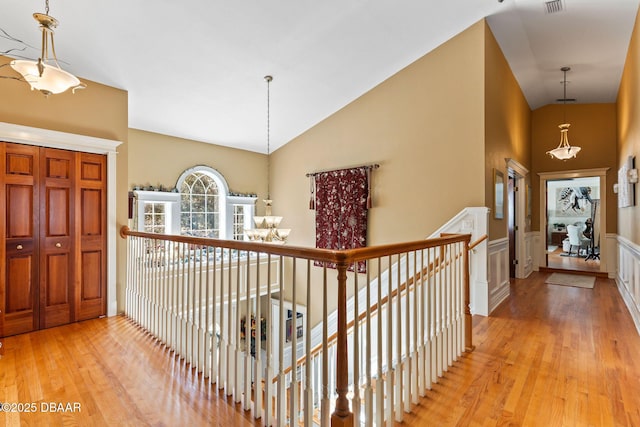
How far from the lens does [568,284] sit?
5.33 metres

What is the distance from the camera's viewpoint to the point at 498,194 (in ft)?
14.1

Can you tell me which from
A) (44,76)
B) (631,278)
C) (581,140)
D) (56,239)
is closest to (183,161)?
(56,239)

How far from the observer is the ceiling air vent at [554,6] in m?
3.37

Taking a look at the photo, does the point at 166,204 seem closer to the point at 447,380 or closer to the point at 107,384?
the point at 107,384

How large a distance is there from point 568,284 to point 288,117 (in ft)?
18.2

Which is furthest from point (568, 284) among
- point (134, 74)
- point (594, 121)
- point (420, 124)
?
point (134, 74)

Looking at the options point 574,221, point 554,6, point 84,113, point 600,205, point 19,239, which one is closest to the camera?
point 19,239

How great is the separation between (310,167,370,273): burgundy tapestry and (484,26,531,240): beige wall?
173 centimetres

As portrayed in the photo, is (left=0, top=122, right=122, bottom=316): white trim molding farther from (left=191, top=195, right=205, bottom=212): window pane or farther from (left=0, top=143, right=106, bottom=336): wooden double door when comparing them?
(left=191, top=195, right=205, bottom=212): window pane

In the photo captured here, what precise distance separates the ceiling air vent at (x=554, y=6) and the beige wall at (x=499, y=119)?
0.60 metres

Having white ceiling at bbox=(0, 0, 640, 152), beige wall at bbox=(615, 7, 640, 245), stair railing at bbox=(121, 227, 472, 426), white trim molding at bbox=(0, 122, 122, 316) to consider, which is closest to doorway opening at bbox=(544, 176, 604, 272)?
beige wall at bbox=(615, 7, 640, 245)

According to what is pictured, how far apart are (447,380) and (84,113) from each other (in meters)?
4.59

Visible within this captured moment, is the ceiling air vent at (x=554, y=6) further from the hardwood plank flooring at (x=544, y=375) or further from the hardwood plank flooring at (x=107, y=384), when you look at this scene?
the hardwood plank flooring at (x=107, y=384)

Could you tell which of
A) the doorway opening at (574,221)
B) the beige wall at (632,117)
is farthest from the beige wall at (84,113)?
the doorway opening at (574,221)
